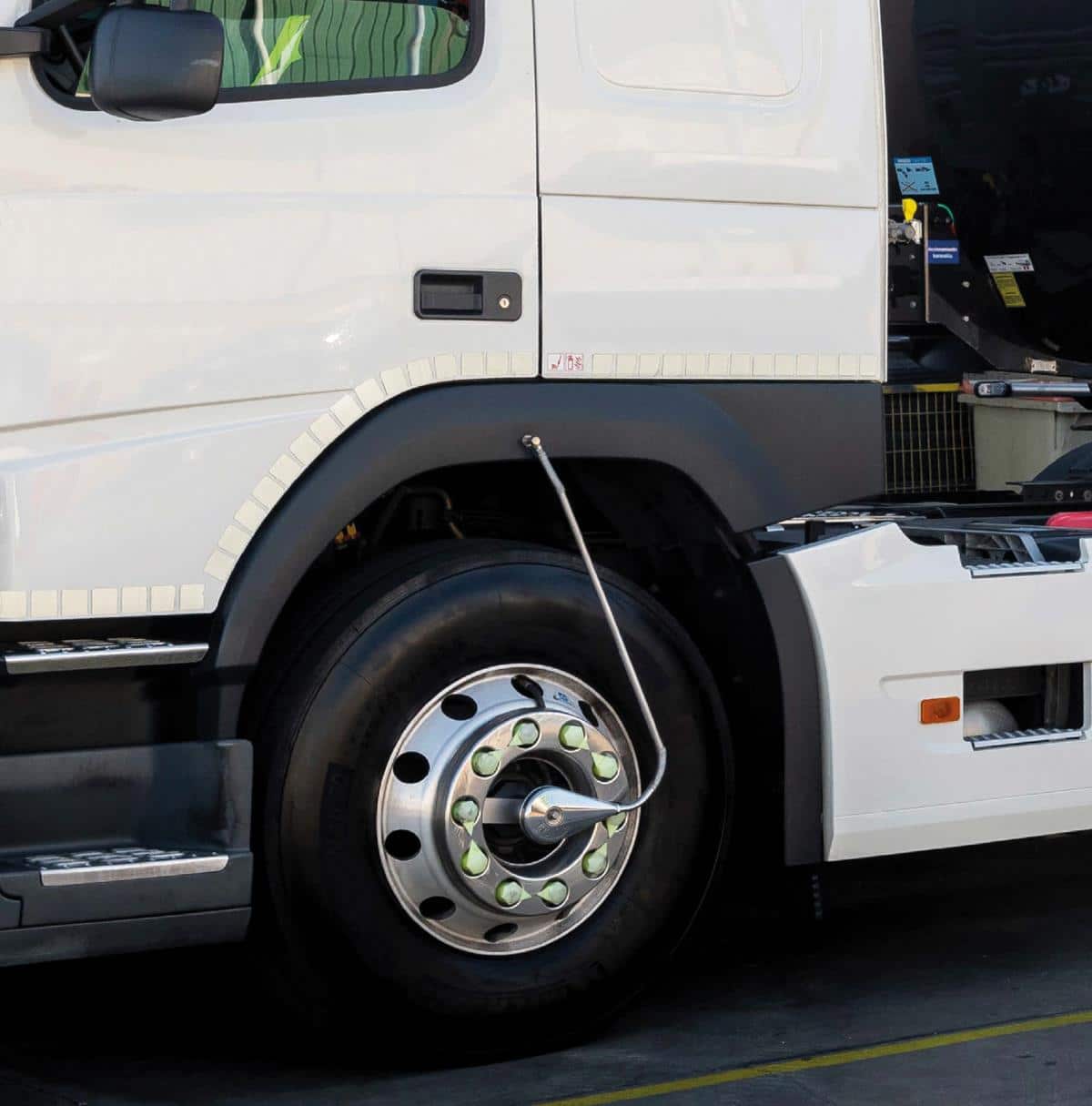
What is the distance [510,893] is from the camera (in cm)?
389

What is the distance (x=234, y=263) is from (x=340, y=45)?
482 mm

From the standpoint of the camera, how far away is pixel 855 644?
165 inches

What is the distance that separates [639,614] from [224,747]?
902 millimetres

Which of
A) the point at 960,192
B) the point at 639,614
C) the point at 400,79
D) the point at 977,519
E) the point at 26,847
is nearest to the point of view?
the point at 26,847

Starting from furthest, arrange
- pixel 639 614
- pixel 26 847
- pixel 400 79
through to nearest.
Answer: pixel 639 614 → pixel 400 79 → pixel 26 847

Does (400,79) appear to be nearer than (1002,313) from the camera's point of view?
Yes

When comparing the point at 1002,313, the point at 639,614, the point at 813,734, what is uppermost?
the point at 1002,313

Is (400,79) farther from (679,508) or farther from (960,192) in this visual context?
(960,192)

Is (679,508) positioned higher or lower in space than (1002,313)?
lower

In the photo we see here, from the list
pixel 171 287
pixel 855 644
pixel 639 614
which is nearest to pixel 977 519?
pixel 855 644

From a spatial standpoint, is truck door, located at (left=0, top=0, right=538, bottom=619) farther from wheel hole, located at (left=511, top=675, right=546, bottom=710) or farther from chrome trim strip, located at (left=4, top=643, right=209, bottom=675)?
wheel hole, located at (left=511, top=675, right=546, bottom=710)

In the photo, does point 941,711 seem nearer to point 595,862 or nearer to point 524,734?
point 595,862

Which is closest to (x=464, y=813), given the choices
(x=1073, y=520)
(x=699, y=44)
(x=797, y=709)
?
(x=797, y=709)

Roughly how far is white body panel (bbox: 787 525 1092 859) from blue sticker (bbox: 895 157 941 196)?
106 inches
